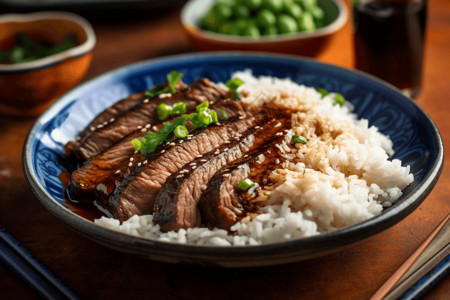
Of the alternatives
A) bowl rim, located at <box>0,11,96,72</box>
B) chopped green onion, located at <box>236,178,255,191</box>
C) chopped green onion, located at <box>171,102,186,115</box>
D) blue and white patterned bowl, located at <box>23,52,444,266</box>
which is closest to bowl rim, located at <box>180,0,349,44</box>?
blue and white patterned bowl, located at <box>23,52,444,266</box>

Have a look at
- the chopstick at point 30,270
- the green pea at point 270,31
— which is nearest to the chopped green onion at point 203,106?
the chopstick at point 30,270

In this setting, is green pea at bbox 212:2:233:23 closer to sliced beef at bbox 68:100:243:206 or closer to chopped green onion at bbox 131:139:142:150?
sliced beef at bbox 68:100:243:206

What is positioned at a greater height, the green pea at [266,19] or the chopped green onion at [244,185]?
the chopped green onion at [244,185]

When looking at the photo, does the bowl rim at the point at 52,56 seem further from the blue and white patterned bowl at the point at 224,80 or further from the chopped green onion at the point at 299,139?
the chopped green onion at the point at 299,139

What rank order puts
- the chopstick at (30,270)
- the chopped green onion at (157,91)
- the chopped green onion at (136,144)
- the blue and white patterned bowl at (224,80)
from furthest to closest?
the chopped green onion at (157,91) → the chopped green onion at (136,144) → the chopstick at (30,270) → the blue and white patterned bowl at (224,80)

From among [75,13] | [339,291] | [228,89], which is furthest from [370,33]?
[75,13]
